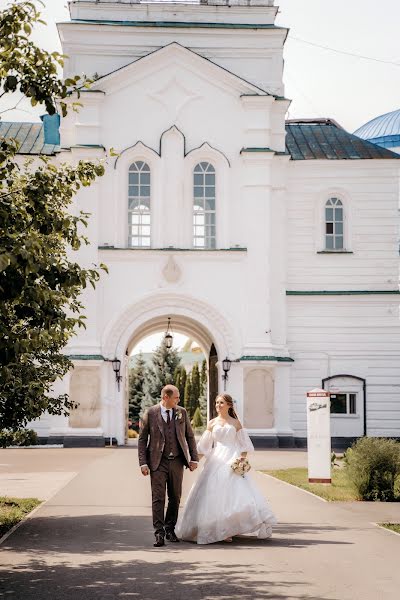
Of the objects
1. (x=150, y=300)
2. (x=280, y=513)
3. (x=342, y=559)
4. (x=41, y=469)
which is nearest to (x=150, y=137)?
(x=150, y=300)

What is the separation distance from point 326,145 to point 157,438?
2858 centimetres

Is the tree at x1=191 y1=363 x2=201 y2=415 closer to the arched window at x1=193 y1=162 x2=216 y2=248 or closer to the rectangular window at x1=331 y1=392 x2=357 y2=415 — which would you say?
the rectangular window at x1=331 y1=392 x2=357 y2=415

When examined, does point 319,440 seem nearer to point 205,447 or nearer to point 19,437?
point 19,437

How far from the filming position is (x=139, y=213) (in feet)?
123

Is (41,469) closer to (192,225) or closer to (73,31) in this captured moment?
(192,225)

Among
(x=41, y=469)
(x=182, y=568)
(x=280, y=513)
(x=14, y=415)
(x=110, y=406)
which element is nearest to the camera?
(x=182, y=568)

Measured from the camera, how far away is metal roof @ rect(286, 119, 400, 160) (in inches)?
1537

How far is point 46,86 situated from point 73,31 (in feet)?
96.2

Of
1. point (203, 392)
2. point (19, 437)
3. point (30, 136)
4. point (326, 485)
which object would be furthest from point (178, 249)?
point (203, 392)

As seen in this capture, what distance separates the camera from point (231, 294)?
3728 centimetres

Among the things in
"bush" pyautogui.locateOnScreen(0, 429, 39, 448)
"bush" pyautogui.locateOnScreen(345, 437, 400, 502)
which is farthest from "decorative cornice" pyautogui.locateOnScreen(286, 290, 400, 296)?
"bush" pyautogui.locateOnScreen(0, 429, 39, 448)

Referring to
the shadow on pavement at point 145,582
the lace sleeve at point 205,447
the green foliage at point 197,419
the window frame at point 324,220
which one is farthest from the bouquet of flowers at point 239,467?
the green foliage at point 197,419

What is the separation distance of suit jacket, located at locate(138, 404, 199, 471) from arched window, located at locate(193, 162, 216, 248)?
80.3 feet

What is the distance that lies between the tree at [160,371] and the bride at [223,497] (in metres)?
59.2
